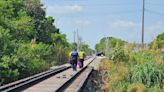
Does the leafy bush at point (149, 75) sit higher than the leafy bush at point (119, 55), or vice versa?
the leafy bush at point (119, 55)

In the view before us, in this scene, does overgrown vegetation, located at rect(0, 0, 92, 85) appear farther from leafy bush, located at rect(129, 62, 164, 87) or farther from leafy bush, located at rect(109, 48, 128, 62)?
leafy bush, located at rect(129, 62, 164, 87)

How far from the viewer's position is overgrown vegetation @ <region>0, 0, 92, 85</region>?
31517 millimetres

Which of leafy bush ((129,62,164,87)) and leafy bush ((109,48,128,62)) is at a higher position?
leafy bush ((109,48,128,62))

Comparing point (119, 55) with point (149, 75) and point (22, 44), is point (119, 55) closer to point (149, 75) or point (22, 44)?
point (22, 44)

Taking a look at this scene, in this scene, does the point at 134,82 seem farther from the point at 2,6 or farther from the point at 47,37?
the point at 47,37

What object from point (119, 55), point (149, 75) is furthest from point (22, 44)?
point (149, 75)

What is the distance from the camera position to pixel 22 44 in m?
38.0

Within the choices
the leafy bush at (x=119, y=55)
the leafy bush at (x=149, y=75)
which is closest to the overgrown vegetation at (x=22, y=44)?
the leafy bush at (x=119, y=55)

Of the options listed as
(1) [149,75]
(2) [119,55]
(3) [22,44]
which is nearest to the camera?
(1) [149,75]

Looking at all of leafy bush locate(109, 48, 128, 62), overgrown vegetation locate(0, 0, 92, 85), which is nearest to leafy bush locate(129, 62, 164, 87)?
overgrown vegetation locate(0, 0, 92, 85)

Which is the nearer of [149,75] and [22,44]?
[149,75]

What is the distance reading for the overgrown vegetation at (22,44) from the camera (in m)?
31.5

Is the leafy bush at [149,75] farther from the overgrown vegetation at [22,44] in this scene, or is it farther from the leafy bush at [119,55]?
the leafy bush at [119,55]

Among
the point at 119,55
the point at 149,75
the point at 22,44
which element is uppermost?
the point at 22,44
